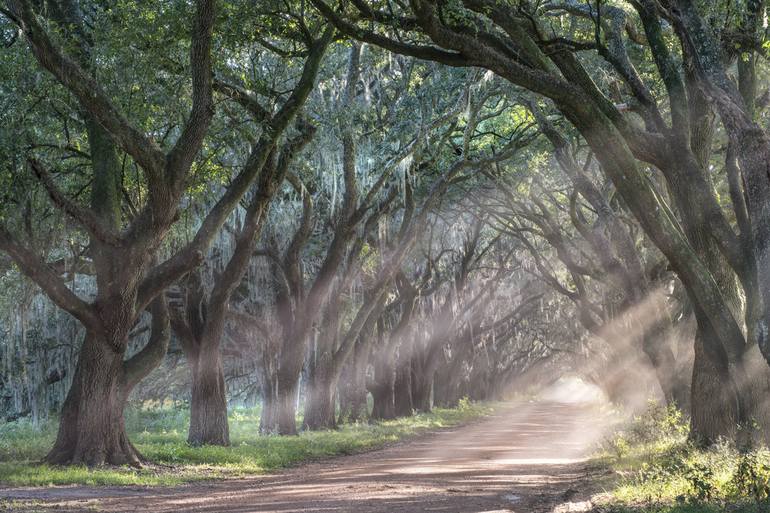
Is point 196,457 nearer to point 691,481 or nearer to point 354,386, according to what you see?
point 691,481

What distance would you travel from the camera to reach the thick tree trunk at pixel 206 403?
17797 millimetres

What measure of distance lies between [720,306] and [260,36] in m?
9.10

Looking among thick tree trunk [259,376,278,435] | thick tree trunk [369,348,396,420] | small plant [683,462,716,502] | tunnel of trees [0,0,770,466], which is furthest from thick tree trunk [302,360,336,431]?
small plant [683,462,716,502]

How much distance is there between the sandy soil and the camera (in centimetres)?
909

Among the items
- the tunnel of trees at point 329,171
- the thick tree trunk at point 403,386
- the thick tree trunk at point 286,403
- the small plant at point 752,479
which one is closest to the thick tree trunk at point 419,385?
the thick tree trunk at point 403,386

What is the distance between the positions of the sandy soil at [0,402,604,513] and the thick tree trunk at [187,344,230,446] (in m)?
2.79

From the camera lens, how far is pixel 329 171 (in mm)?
19500

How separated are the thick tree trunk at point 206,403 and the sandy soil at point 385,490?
9.15ft

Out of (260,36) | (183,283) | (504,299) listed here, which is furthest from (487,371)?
(260,36)

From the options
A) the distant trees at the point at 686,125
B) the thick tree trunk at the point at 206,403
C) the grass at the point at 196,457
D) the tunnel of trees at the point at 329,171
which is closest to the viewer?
the distant trees at the point at 686,125

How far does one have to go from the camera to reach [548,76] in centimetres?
932

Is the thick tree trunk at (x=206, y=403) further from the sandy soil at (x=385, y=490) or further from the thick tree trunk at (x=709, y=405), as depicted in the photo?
the thick tree trunk at (x=709, y=405)

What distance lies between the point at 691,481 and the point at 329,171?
41.9 feet

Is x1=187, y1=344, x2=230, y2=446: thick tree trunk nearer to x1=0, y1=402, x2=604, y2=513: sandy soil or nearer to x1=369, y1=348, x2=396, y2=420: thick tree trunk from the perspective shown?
x1=0, y1=402, x2=604, y2=513: sandy soil
